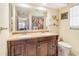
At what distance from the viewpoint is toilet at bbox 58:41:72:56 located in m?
1.58

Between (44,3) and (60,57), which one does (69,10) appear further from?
(60,57)

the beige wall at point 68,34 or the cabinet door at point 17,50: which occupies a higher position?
the beige wall at point 68,34

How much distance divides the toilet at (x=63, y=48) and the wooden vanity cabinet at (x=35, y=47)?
0.16 ft

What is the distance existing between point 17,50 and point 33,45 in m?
0.21

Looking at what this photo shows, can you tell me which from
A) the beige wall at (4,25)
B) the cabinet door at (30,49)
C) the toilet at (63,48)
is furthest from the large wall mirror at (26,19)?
the toilet at (63,48)

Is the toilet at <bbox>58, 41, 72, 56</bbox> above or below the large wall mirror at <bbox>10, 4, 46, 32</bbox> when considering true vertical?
below

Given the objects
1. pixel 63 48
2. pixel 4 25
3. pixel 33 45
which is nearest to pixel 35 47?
pixel 33 45

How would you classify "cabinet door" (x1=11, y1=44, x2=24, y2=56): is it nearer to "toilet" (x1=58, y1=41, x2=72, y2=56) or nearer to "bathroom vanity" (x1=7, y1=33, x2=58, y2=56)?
"bathroom vanity" (x1=7, y1=33, x2=58, y2=56)

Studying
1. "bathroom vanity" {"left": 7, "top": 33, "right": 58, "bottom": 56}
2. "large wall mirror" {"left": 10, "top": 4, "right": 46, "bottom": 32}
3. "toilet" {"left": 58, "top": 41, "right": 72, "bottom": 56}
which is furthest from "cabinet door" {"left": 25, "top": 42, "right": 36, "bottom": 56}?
"toilet" {"left": 58, "top": 41, "right": 72, "bottom": 56}

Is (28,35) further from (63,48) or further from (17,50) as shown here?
(63,48)

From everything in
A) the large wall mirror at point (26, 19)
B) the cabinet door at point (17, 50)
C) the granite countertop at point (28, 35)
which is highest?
the large wall mirror at point (26, 19)

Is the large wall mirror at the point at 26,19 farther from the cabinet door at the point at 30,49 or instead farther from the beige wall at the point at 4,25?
the cabinet door at the point at 30,49

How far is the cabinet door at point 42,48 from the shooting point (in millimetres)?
1625

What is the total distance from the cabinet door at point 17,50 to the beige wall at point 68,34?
52 centimetres
